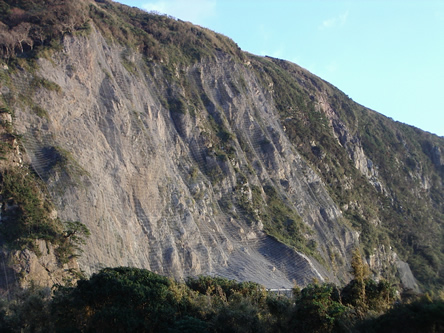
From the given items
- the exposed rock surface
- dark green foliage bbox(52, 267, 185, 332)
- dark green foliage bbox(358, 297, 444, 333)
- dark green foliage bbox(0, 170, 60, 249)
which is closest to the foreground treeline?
dark green foliage bbox(52, 267, 185, 332)


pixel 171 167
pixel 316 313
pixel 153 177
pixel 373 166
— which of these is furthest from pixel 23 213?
pixel 373 166

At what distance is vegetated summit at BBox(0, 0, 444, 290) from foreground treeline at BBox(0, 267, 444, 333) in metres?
4.71

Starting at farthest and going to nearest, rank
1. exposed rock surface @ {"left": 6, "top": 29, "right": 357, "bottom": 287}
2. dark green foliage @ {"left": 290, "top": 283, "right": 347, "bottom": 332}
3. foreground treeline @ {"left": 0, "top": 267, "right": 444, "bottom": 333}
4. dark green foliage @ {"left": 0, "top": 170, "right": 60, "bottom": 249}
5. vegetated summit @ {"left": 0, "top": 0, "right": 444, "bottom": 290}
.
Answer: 1. exposed rock surface @ {"left": 6, "top": 29, "right": 357, "bottom": 287}
2. vegetated summit @ {"left": 0, "top": 0, "right": 444, "bottom": 290}
3. dark green foliage @ {"left": 0, "top": 170, "right": 60, "bottom": 249}
4. foreground treeline @ {"left": 0, "top": 267, "right": 444, "bottom": 333}
5. dark green foliage @ {"left": 290, "top": 283, "right": 347, "bottom": 332}

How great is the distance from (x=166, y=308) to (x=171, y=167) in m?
19.1

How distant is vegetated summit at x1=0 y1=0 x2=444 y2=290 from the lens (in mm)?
26156

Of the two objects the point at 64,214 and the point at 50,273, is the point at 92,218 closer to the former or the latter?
the point at 64,214

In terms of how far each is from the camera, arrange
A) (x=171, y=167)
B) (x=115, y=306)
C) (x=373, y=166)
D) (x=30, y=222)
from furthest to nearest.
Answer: (x=373, y=166), (x=171, y=167), (x=30, y=222), (x=115, y=306)

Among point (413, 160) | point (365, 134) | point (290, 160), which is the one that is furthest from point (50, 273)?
point (413, 160)

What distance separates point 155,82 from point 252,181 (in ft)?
38.1

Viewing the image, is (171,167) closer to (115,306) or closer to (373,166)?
(115,306)

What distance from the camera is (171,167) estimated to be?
35.8 meters

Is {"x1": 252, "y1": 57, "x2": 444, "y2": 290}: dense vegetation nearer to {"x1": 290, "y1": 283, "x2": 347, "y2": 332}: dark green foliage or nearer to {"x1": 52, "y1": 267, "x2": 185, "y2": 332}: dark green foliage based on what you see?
{"x1": 290, "y1": 283, "x2": 347, "y2": 332}: dark green foliage

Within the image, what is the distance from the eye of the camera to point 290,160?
159 feet

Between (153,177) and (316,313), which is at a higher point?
(153,177)
